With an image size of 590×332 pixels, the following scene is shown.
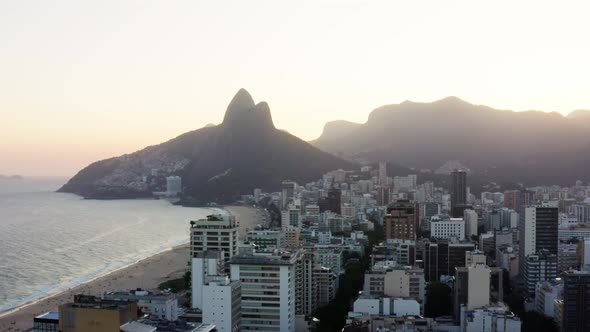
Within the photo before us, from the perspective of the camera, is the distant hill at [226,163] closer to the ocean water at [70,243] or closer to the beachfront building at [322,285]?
the ocean water at [70,243]

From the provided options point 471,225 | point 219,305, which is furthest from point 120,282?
point 471,225

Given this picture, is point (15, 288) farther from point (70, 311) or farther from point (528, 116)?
point (528, 116)

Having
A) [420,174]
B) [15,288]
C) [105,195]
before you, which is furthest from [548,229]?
[105,195]

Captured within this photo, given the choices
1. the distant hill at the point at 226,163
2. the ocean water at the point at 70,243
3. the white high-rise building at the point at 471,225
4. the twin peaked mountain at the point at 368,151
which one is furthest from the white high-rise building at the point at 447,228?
the twin peaked mountain at the point at 368,151

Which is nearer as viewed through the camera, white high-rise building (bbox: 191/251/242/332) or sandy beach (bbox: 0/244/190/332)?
white high-rise building (bbox: 191/251/242/332)

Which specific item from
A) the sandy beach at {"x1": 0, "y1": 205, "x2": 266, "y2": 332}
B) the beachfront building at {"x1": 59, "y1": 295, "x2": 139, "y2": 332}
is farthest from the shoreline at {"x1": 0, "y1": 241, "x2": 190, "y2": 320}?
the beachfront building at {"x1": 59, "y1": 295, "x2": 139, "y2": 332}

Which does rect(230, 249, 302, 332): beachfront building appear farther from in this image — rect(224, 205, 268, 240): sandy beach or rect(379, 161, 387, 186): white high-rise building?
rect(379, 161, 387, 186): white high-rise building

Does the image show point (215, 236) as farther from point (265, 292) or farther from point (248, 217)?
point (248, 217)
